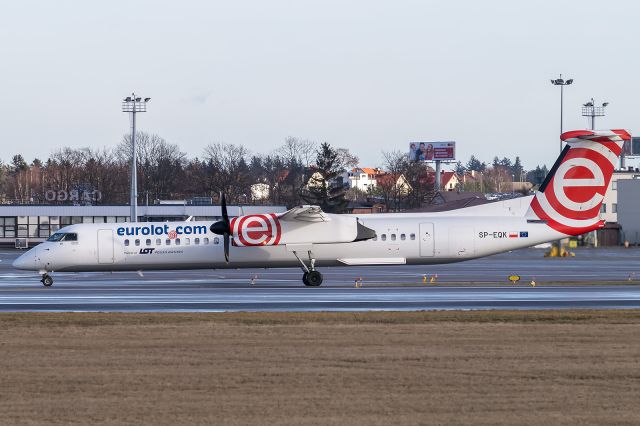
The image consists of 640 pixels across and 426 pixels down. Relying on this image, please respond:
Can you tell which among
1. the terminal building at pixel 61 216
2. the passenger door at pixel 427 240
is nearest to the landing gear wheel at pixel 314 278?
the passenger door at pixel 427 240

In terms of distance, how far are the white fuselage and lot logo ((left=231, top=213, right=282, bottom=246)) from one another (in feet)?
1.94

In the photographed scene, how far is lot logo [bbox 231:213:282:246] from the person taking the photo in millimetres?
36281

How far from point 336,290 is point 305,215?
12.2 feet

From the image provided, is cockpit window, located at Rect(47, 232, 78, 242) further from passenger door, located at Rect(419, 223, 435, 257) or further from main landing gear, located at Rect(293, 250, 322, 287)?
passenger door, located at Rect(419, 223, 435, 257)

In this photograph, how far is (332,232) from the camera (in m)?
37.1

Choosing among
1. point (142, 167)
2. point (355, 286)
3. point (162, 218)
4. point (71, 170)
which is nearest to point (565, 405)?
point (355, 286)

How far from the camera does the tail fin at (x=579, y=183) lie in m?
36.9

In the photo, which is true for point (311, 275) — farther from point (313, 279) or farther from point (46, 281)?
point (46, 281)

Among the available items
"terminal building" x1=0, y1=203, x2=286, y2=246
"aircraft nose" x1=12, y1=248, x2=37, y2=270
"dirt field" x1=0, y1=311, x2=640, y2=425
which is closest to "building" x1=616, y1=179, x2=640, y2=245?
"terminal building" x1=0, y1=203, x2=286, y2=246

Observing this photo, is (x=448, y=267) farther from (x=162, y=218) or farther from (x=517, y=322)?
(x=162, y=218)

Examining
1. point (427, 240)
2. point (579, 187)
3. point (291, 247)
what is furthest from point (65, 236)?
point (579, 187)

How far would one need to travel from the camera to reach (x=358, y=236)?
37031 mm

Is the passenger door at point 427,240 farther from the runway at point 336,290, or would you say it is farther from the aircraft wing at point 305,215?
the aircraft wing at point 305,215

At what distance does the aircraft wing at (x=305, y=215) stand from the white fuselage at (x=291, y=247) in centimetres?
104
